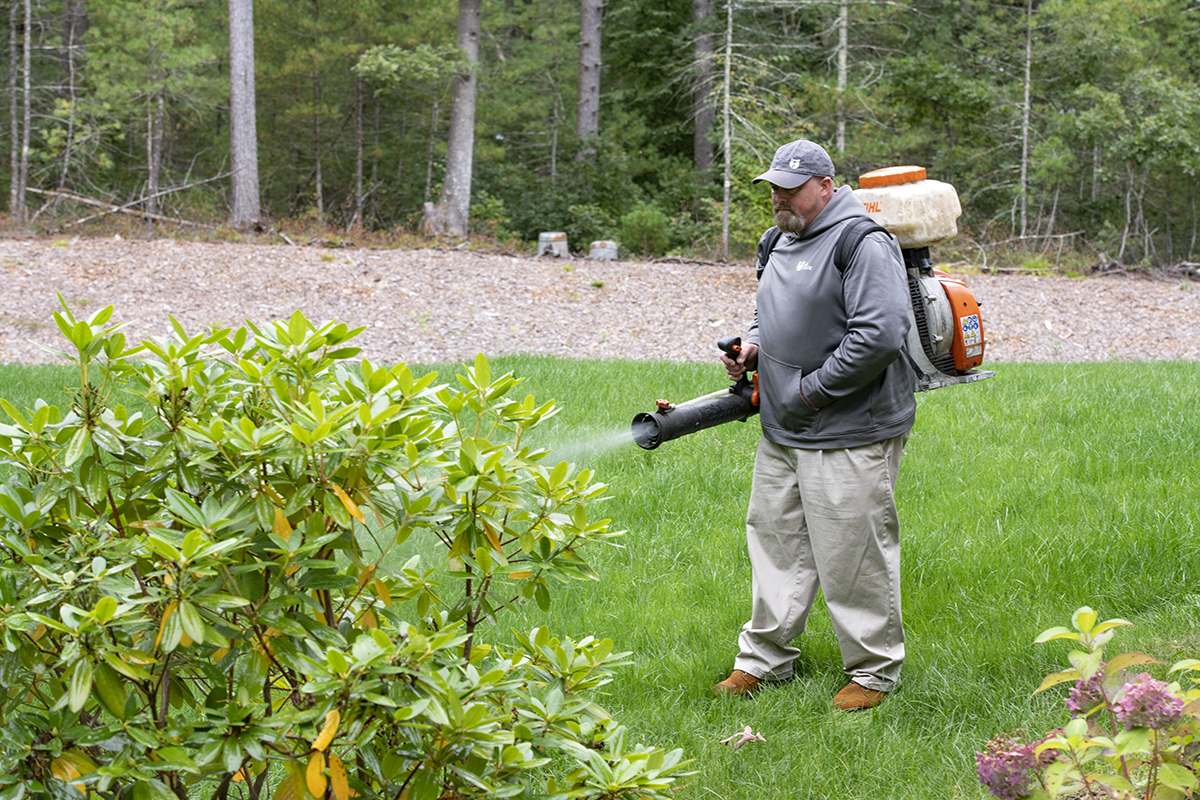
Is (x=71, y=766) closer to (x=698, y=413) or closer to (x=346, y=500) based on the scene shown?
(x=346, y=500)

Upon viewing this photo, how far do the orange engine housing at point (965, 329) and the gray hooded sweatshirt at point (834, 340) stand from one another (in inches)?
7.2

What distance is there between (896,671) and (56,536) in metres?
2.80

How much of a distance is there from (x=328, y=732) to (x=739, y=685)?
2.40 metres

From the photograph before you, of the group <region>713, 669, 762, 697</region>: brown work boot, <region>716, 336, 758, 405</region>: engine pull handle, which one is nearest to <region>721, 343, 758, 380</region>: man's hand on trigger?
<region>716, 336, 758, 405</region>: engine pull handle

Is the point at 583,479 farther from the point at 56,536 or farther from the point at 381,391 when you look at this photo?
the point at 56,536

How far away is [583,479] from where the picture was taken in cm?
209

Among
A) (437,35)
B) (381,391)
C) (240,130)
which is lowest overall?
(381,391)

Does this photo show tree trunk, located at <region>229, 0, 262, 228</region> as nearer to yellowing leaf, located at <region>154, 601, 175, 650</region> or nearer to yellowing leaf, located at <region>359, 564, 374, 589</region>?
yellowing leaf, located at <region>359, 564, 374, 589</region>

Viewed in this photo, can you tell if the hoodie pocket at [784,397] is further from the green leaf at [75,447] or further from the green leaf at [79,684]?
the green leaf at [79,684]

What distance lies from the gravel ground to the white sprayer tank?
23.0 feet

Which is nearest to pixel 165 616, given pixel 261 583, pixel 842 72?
pixel 261 583

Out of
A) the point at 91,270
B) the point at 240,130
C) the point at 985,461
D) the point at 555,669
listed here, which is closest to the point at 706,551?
the point at 985,461

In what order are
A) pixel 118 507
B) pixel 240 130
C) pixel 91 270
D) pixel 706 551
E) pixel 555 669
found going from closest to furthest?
pixel 118 507 → pixel 555 669 → pixel 706 551 → pixel 91 270 → pixel 240 130

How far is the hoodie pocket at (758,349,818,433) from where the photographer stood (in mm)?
3432
